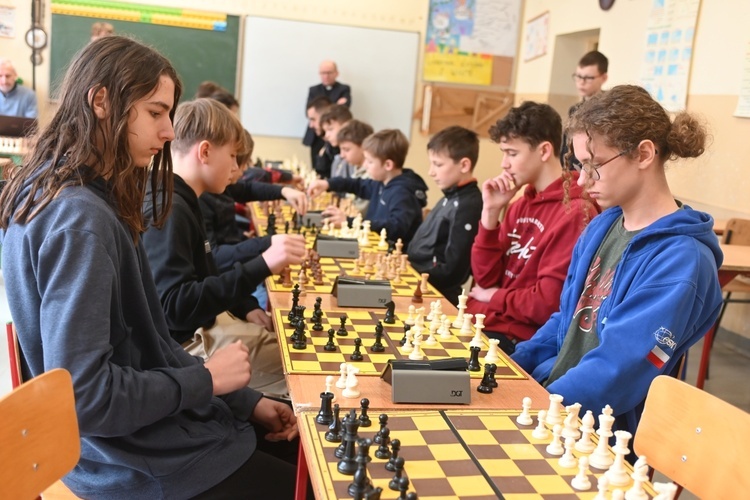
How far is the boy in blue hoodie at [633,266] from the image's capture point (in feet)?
6.40

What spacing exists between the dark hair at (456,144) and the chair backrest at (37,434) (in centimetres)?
292

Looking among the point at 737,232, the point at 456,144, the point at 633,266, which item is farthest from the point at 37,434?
the point at 737,232

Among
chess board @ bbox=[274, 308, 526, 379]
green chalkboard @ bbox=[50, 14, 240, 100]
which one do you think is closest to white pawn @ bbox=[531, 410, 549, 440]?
chess board @ bbox=[274, 308, 526, 379]

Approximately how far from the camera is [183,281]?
102 inches

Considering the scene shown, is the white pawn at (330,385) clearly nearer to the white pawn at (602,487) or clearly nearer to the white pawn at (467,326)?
the white pawn at (602,487)

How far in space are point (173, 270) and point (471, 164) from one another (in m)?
2.05

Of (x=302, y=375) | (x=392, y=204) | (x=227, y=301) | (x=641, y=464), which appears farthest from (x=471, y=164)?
(x=641, y=464)

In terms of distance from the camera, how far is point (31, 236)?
1.53 meters

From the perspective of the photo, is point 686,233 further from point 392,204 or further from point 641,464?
point 392,204

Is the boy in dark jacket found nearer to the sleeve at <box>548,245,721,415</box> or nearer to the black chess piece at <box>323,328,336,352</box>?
the black chess piece at <box>323,328,336,352</box>

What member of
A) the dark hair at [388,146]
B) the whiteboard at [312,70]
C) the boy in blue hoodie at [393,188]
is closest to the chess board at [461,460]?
the boy in blue hoodie at [393,188]

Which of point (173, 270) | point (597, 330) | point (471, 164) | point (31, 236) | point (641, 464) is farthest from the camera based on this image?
point (471, 164)

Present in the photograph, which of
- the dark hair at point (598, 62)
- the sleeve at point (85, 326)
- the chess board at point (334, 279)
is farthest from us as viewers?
the dark hair at point (598, 62)

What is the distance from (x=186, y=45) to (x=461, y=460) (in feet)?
29.7
